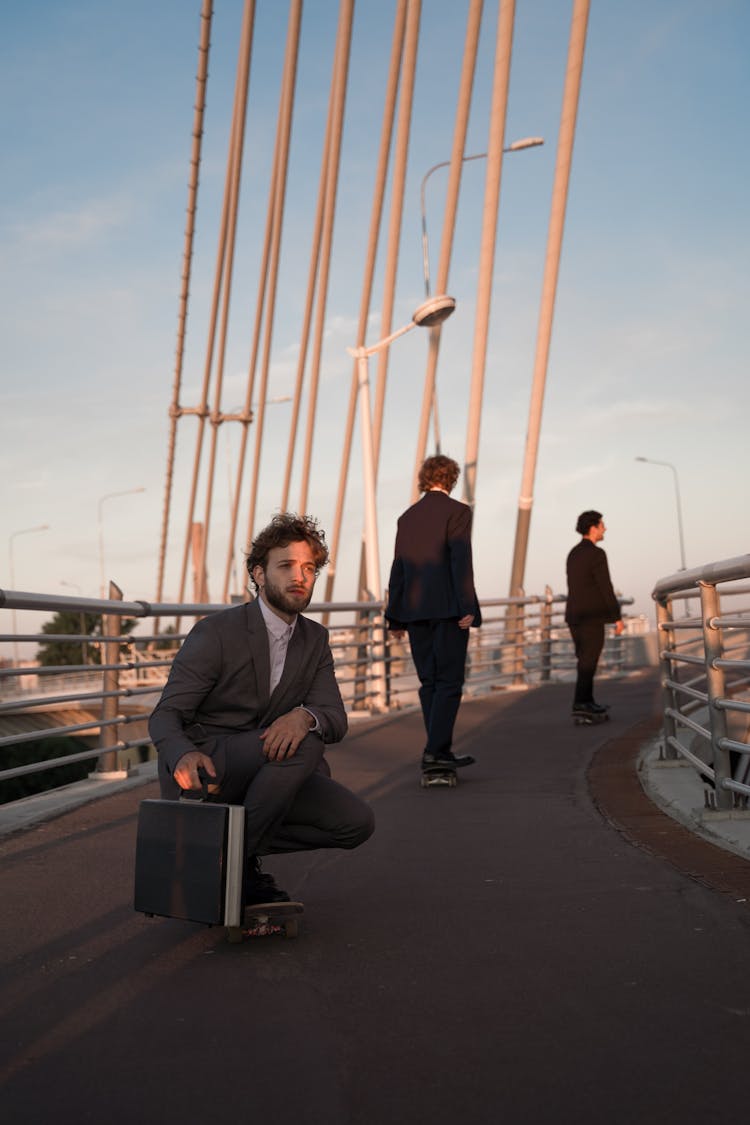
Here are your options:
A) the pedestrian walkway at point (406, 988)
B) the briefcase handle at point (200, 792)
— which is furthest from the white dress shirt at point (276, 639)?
the pedestrian walkway at point (406, 988)

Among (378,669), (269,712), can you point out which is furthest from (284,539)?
(378,669)

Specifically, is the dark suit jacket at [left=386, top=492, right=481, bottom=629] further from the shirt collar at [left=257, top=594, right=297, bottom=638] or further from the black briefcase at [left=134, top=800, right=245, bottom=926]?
the black briefcase at [left=134, top=800, right=245, bottom=926]

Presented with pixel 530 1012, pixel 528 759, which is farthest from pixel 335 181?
pixel 530 1012

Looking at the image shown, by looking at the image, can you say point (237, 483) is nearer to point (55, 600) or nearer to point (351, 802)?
point (55, 600)

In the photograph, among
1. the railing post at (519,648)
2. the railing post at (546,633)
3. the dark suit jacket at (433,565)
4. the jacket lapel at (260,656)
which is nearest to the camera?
the jacket lapel at (260,656)

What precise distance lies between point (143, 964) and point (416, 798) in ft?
12.8

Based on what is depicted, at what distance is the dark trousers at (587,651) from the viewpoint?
12.2 m

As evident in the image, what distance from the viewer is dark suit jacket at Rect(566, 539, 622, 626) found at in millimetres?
12453

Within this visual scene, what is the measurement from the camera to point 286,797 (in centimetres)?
432

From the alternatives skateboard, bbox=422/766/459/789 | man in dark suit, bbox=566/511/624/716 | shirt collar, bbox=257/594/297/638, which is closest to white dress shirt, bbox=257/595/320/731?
shirt collar, bbox=257/594/297/638

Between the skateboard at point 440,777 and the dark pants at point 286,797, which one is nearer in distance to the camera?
the dark pants at point 286,797

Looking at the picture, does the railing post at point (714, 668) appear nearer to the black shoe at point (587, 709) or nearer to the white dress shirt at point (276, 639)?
the white dress shirt at point (276, 639)

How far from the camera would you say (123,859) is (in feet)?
19.3

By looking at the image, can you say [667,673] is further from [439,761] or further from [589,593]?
[589,593]
